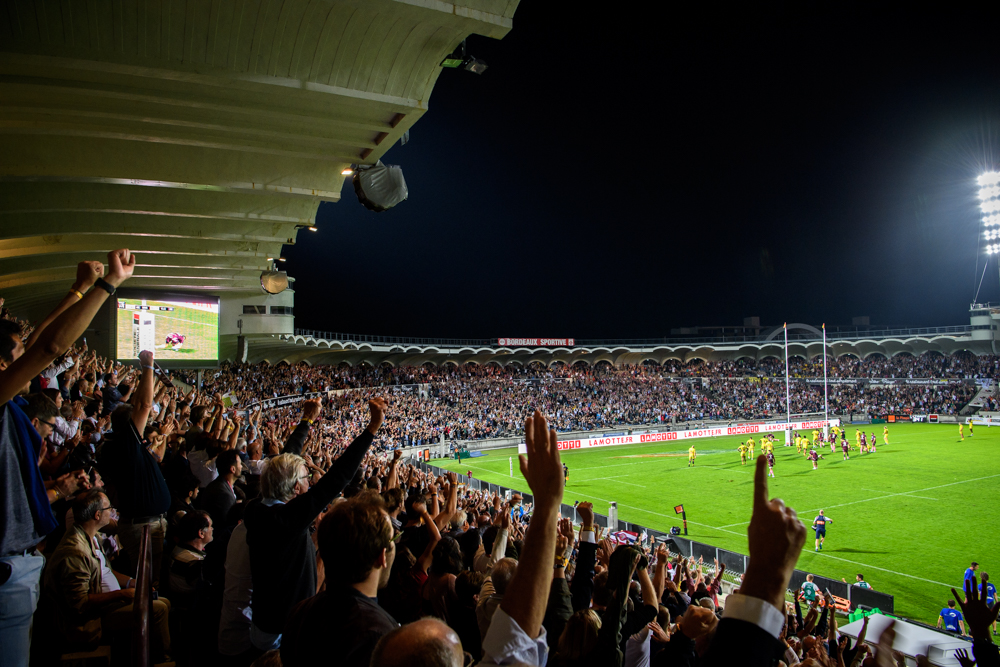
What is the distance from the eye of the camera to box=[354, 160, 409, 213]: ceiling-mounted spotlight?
10.2 meters

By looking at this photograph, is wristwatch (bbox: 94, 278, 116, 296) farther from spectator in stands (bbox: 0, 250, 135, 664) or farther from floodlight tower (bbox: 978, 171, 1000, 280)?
floodlight tower (bbox: 978, 171, 1000, 280)

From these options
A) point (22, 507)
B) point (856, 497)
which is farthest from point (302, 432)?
point (856, 497)

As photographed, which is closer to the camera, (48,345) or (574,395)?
(48,345)

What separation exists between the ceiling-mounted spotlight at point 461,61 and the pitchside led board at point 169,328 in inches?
647

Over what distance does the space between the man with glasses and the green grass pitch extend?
53.0 feet

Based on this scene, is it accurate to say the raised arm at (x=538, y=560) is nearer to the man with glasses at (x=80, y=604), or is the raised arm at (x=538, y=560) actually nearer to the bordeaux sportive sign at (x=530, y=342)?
the man with glasses at (x=80, y=604)

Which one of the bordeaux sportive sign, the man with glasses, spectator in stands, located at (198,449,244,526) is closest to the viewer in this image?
the man with glasses

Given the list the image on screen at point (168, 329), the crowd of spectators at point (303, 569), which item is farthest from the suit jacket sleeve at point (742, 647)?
the image on screen at point (168, 329)

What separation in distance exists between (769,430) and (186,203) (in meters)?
46.7

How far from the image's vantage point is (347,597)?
2182mm

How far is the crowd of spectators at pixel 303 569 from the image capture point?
73.2 inches

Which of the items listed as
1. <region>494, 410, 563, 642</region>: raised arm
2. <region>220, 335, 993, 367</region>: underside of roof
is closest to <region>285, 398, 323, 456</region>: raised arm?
<region>494, 410, 563, 642</region>: raised arm

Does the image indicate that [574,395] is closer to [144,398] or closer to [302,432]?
[302,432]

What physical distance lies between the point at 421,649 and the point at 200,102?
888 cm
